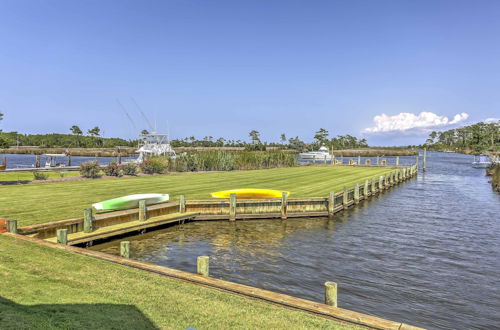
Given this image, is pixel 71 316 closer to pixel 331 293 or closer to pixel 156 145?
pixel 331 293

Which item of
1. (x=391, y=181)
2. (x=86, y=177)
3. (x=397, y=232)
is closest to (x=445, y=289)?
(x=397, y=232)

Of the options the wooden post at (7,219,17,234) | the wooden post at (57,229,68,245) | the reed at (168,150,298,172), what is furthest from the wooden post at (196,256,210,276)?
the reed at (168,150,298,172)

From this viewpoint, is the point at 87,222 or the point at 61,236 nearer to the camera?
the point at 61,236

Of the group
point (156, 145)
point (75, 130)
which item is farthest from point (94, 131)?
point (156, 145)

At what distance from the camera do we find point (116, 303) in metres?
7.34

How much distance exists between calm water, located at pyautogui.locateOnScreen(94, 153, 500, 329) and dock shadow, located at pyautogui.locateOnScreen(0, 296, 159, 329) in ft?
20.4

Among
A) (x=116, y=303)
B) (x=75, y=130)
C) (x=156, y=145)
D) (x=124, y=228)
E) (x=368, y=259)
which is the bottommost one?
(x=368, y=259)

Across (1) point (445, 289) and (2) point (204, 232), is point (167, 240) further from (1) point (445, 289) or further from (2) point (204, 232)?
(1) point (445, 289)

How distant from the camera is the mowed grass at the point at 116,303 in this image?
641 cm

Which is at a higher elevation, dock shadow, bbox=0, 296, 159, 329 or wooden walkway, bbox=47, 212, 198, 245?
dock shadow, bbox=0, 296, 159, 329

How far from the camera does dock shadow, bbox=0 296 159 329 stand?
236 inches

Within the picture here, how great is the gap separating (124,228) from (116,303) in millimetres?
10192

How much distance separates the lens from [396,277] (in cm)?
1386

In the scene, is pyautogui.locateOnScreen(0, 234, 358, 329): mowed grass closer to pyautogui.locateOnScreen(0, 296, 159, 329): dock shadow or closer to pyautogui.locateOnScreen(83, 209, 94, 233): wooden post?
pyautogui.locateOnScreen(0, 296, 159, 329): dock shadow
